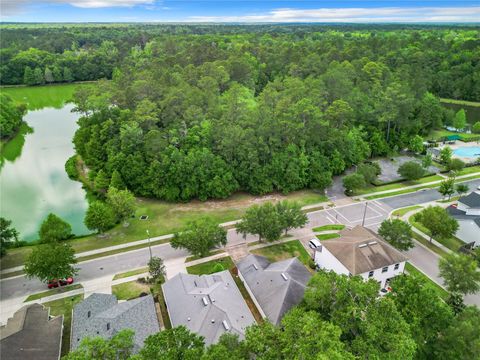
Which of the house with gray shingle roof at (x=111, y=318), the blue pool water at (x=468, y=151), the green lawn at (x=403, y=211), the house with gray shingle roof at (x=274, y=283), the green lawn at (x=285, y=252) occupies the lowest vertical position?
the blue pool water at (x=468, y=151)

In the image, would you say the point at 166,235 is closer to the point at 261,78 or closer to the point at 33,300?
the point at 33,300

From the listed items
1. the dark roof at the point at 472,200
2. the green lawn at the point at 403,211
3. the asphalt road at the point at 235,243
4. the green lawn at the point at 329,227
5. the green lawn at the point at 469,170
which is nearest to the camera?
the asphalt road at the point at 235,243

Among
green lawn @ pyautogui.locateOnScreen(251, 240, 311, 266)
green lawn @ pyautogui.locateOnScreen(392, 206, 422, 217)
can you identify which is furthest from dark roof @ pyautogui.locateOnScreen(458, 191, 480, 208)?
green lawn @ pyautogui.locateOnScreen(251, 240, 311, 266)

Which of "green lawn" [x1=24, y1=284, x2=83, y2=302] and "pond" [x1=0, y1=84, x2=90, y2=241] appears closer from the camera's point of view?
"green lawn" [x1=24, y1=284, x2=83, y2=302]

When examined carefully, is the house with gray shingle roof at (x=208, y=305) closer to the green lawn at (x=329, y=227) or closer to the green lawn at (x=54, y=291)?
the green lawn at (x=54, y=291)

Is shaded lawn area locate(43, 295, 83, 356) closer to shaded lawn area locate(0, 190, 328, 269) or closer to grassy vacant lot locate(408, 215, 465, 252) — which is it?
shaded lawn area locate(0, 190, 328, 269)

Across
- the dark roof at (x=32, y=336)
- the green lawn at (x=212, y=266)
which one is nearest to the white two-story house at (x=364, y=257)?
the green lawn at (x=212, y=266)

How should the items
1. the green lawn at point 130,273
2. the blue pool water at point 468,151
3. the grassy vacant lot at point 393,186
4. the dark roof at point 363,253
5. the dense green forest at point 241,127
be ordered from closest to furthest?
the dark roof at point 363,253 → the green lawn at point 130,273 → the dense green forest at point 241,127 → the grassy vacant lot at point 393,186 → the blue pool water at point 468,151
